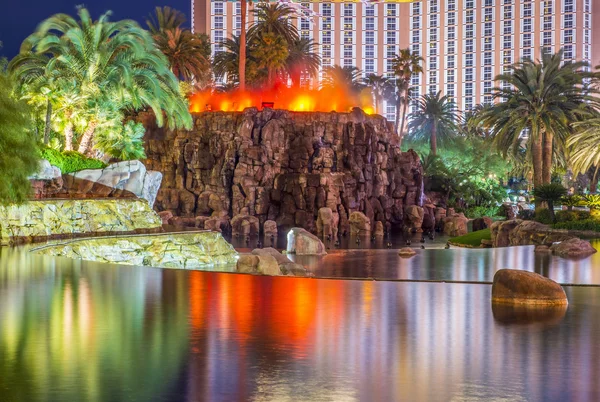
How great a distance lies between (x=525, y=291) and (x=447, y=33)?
124 meters

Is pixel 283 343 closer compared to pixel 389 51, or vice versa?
pixel 283 343

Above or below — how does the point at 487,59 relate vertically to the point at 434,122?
above

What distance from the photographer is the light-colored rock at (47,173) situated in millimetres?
22672

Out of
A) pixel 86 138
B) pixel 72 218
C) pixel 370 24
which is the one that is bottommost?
pixel 72 218

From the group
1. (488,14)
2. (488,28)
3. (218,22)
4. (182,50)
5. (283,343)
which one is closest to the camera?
(283,343)

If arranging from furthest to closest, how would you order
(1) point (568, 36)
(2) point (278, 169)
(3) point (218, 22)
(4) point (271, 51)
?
(3) point (218, 22) → (1) point (568, 36) → (4) point (271, 51) → (2) point (278, 169)

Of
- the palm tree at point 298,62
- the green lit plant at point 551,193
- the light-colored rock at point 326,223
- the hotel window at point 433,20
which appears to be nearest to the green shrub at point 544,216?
the green lit plant at point 551,193

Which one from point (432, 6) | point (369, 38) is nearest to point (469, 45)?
point (432, 6)

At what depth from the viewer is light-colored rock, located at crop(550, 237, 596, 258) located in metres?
23.7

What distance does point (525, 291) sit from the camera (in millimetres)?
11625

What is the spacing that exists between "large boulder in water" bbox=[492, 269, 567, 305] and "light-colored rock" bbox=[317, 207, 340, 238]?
122ft

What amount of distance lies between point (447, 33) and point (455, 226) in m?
83.6

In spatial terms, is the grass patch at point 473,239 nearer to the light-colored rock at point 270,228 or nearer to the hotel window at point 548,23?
the light-colored rock at point 270,228

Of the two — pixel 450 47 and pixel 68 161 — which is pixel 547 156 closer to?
pixel 68 161
